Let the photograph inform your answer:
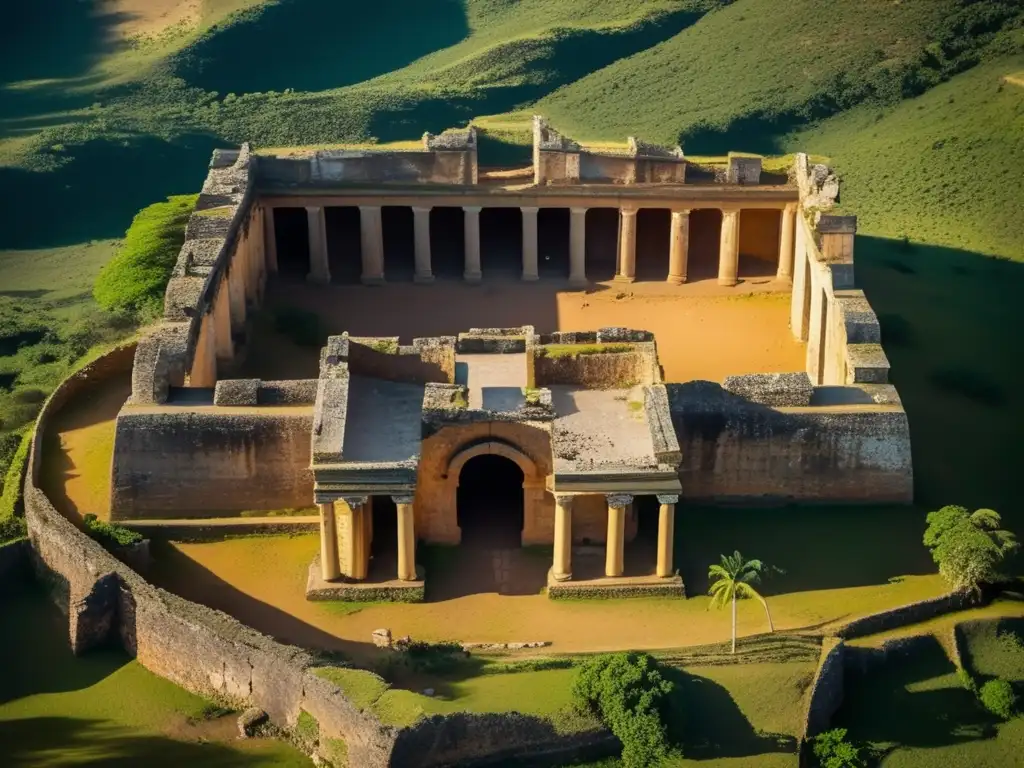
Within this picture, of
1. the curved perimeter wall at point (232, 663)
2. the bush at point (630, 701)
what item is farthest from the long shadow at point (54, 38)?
the bush at point (630, 701)

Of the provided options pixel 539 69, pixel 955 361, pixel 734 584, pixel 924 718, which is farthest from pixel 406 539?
pixel 539 69

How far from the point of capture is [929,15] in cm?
8038

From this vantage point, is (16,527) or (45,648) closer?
(45,648)

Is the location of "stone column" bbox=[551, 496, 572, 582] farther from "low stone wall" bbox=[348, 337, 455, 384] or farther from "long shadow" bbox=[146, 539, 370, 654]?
"low stone wall" bbox=[348, 337, 455, 384]

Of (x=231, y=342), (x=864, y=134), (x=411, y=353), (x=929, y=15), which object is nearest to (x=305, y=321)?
(x=231, y=342)

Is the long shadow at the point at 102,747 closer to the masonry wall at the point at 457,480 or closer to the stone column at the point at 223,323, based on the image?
the masonry wall at the point at 457,480

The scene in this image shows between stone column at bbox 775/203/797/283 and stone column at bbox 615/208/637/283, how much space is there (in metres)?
5.15

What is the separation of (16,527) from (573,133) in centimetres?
4285

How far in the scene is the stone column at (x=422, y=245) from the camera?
56.5m

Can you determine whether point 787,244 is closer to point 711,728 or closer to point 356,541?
point 356,541

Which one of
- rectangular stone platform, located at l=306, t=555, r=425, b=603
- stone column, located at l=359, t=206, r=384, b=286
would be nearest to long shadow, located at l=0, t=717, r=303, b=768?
rectangular stone platform, located at l=306, t=555, r=425, b=603

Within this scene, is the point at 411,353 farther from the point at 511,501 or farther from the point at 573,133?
the point at 573,133

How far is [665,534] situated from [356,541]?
23.9ft

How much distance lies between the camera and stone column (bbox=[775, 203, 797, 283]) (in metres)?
55.7
